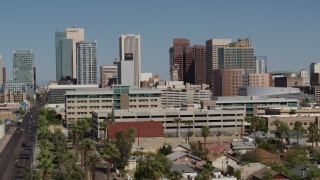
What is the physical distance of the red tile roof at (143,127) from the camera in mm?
130000

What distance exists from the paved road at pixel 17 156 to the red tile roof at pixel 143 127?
17921 mm

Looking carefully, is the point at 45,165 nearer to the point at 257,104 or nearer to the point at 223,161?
the point at 223,161

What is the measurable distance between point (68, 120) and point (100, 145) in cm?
4747

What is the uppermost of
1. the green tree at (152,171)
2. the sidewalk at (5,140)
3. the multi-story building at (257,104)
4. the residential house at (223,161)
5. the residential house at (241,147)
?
the multi-story building at (257,104)

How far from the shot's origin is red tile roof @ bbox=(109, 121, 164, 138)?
427 ft

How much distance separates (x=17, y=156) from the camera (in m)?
109

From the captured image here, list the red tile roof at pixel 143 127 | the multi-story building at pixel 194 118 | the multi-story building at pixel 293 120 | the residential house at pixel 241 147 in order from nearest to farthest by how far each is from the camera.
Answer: the residential house at pixel 241 147, the red tile roof at pixel 143 127, the multi-story building at pixel 194 118, the multi-story building at pixel 293 120

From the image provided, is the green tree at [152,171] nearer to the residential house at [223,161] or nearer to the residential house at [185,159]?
the residential house at [185,159]

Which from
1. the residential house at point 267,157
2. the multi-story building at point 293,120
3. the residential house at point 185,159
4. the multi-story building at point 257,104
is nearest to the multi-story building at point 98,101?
the multi-story building at point 257,104

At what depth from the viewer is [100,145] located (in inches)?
4843

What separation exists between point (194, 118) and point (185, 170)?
63.0 metres

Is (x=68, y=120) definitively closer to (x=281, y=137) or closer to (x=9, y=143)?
(x=9, y=143)

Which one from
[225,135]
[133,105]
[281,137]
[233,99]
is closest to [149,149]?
[281,137]

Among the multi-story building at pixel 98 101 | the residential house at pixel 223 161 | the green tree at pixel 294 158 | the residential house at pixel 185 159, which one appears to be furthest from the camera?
the multi-story building at pixel 98 101
